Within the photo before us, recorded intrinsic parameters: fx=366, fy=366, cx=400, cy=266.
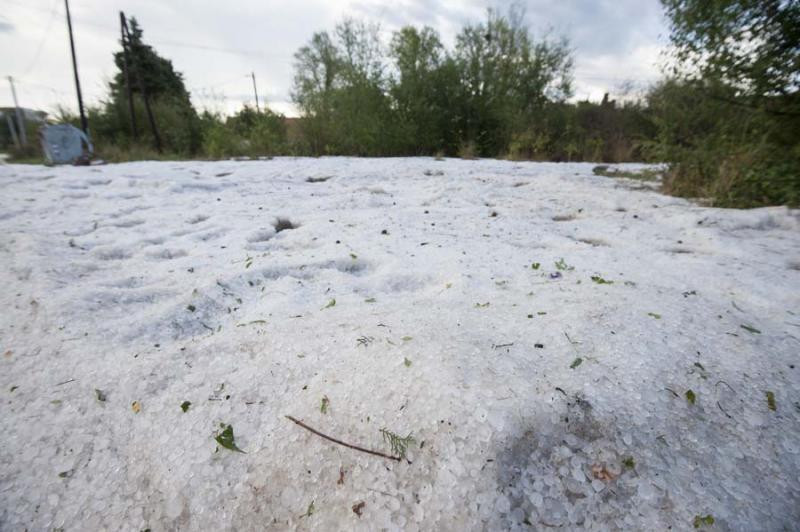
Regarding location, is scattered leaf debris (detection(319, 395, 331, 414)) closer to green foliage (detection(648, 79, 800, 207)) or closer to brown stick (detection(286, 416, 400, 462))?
brown stick (detection(286, 416, 400, 462))

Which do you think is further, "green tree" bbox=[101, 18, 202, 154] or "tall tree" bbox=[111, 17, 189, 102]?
"tall tree" bbox=[111, 17, 189, 102]

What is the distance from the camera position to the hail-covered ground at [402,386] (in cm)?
77

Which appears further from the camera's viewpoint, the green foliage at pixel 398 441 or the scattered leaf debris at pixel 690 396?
the scattered leaf debris at pixel 690 396

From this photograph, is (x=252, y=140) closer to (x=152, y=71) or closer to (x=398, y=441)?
(x=398, y=441)

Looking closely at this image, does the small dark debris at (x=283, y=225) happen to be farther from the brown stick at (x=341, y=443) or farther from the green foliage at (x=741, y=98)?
the green foliage at (x=741, y=98)

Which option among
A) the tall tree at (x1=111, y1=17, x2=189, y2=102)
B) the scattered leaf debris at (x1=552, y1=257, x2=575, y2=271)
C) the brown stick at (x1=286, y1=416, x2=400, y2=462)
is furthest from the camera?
the tall tree at (x1=111, y1=17, x2=189, y2=102)

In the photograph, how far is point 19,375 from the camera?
1.14 metres

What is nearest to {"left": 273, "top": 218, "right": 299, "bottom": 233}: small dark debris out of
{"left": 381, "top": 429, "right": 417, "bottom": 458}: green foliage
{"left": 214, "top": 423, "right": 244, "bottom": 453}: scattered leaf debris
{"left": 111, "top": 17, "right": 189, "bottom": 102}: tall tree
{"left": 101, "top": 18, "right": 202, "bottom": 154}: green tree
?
{"left": 214, "top": 423, "right": 244, "bottom": 453}: scattered leaf debris

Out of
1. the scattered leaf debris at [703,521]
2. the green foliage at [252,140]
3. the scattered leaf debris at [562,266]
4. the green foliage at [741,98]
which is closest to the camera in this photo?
the scattered leaf debris at [703,521]

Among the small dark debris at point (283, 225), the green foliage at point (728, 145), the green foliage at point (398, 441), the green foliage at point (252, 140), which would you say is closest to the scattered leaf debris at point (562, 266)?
the green foliage at point (398, 441)

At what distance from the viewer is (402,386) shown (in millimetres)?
983

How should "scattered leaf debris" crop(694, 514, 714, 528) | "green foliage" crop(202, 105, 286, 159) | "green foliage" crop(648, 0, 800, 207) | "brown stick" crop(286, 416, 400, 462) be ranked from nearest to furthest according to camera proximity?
"scattered leaf debris" crop(694, 514, 714, 528), "brown stick" crop(286, 416, 400, 462), "green foliage" crop(648, 0, 800, 207), "green foliage" crop(202, 105, 286, 159)

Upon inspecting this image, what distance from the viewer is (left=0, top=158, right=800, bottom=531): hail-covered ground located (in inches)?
30.1

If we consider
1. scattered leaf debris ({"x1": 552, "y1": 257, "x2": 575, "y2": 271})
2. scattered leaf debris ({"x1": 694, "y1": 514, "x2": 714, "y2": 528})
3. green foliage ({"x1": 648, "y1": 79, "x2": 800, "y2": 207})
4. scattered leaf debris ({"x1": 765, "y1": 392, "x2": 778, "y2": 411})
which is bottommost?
scattered leaf debris ({"x1": 694, "y1": 514, "x2": 714, "y2": 528})
